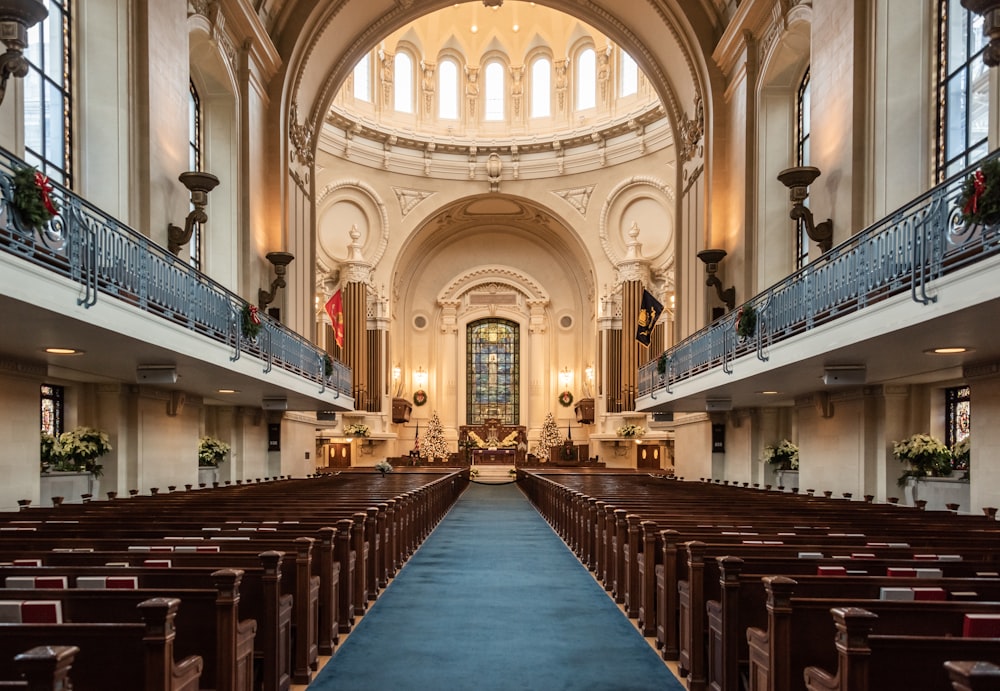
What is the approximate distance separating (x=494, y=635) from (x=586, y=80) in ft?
111

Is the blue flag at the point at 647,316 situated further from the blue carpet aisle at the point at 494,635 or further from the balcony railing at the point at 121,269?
the blue carpet aisle at the point at 494,635

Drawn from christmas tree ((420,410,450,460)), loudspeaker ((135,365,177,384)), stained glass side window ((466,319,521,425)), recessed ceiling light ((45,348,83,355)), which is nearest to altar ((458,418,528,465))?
christmas tree ((420,410,450,460))

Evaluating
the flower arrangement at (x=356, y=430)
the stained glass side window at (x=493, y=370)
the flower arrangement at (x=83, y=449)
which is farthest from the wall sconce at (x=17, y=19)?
the stained glass side window at (x=493, y=370)

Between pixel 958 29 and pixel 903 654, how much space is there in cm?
1096

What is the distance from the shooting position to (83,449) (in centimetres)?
1334

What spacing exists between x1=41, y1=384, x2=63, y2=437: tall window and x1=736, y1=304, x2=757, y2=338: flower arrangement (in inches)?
432

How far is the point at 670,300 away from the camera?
116 ft

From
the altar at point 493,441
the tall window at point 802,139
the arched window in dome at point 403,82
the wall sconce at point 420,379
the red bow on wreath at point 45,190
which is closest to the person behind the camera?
the red bow on wreath at point 45,190

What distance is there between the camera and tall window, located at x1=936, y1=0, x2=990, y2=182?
1133 centimetres

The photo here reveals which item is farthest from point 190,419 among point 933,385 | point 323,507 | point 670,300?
point 670,300

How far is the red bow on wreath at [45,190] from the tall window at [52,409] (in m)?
6.73

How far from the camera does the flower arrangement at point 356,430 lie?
119 ft

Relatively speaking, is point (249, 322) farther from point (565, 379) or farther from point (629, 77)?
point (565, 379)

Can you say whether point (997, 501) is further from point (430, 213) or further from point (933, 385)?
point (430, 213)
